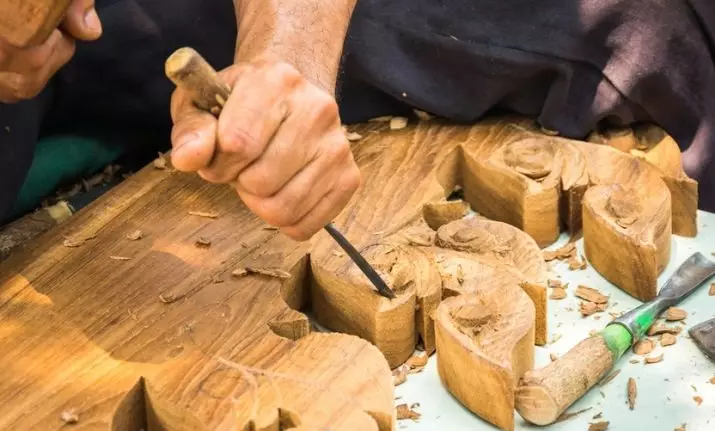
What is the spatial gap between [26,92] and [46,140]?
0.55 meters

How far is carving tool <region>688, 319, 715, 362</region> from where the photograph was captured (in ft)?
4.54

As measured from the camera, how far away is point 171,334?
1314 mm

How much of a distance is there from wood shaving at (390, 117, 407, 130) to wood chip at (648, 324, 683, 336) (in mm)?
572

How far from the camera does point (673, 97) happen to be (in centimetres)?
172

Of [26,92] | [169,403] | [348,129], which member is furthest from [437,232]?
[26,92]

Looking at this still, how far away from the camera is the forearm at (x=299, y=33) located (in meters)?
1.38

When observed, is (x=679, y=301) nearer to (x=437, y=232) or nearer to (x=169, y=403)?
(x=437, y=232)

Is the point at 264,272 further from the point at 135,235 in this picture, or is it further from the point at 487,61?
the point at 487,61

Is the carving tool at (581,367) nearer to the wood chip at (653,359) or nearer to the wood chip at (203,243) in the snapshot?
the wood chip at (653,359)

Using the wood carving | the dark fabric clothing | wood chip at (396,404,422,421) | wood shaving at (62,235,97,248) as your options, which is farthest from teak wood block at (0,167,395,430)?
the wood carving

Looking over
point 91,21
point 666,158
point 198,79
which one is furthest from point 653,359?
point 91,21

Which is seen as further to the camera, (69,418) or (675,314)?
(675,314)

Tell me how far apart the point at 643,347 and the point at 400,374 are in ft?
1.09

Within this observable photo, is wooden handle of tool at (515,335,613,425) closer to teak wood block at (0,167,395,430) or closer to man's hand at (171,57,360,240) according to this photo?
teak wood block at (0,167,395,430)
